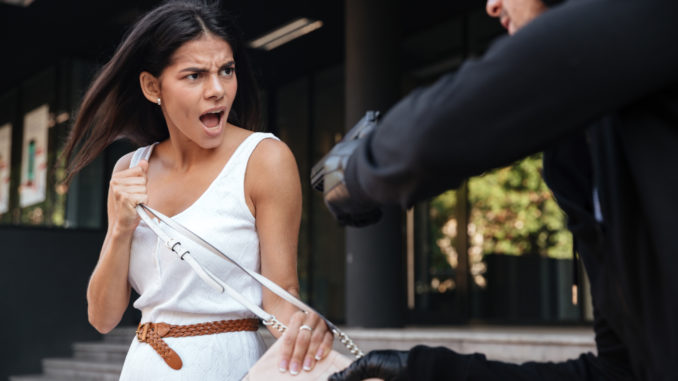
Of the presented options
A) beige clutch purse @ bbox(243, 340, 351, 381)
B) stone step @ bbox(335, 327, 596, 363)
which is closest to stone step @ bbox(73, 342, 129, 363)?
stone step @ bbox(335, 327, 596, 363)

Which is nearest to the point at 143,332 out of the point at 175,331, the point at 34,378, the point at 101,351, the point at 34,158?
the point at 175,331

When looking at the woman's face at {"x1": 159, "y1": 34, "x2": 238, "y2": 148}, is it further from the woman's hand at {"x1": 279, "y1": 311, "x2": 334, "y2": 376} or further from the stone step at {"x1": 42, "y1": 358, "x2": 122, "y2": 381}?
the stone step at {"x1": 42, "y1": 358, "x2": 122, "y2": 381}

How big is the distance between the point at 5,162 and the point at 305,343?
1274 centimetres

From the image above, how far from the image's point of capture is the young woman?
6.03 feet

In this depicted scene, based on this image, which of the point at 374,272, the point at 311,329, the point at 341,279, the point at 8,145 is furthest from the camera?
the point at 8,145

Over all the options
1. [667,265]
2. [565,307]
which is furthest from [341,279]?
[667,265]

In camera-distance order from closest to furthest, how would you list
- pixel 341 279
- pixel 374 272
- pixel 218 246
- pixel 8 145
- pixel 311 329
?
pixel 311 329 < pixel 218 246 < pixel 374 272 < pixel 341 279 < pixel 8 145

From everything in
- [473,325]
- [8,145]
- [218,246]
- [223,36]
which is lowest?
[473,325]

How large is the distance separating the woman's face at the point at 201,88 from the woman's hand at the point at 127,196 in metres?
0.17

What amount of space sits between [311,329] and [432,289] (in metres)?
9.91

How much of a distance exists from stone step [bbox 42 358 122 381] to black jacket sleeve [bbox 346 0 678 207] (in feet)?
26.1

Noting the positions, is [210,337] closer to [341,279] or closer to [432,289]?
[432,289]

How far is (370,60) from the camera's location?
826cm

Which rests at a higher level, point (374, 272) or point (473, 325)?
point (374, 272)
